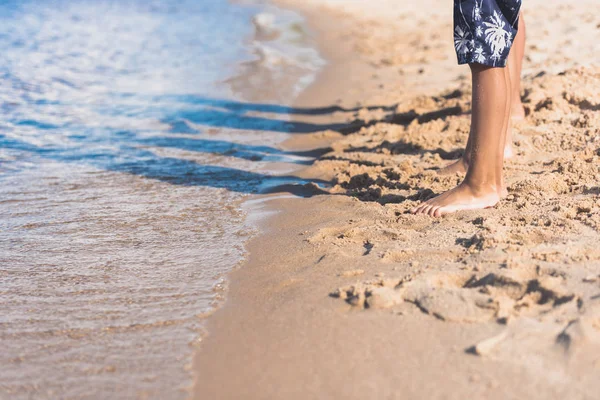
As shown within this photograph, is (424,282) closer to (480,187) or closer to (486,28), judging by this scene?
(480,187)

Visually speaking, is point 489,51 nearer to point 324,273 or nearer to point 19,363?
point 324,273

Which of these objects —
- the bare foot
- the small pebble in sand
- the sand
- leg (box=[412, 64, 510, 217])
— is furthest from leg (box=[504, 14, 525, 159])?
the small pebble in sand

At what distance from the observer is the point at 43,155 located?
4582mm

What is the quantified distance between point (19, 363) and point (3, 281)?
28.0 inches

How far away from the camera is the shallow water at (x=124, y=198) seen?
1.94 metres

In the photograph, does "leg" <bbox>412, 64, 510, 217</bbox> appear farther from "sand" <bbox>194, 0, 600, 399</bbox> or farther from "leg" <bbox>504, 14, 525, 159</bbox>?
"leg" <bbox>504, 14, 525, 159</bbox>

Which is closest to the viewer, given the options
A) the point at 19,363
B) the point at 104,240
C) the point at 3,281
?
the point at 19,363

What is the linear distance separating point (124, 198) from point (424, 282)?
6.77ft

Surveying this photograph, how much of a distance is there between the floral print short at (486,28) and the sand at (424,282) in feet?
2.11

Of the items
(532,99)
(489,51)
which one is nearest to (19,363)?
(489,51)

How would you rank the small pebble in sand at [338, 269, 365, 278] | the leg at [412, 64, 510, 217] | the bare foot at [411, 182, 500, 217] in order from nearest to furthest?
the small pebble in sand at [338, 269, 365, 278], the leg at [412, 64, 510, 217], the bare foot at [411, 182, 500, 217]

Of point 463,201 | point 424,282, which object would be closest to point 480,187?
point 463,201

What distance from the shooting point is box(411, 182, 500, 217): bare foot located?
2.75 metres

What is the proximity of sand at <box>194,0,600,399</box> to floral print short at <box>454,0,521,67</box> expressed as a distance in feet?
2.11
